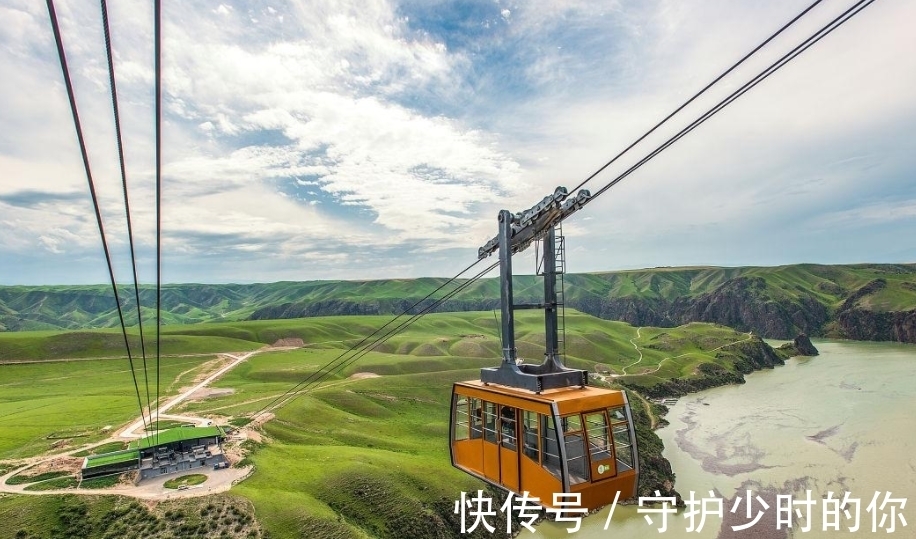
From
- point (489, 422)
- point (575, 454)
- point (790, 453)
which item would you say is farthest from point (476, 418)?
point (790, 453)

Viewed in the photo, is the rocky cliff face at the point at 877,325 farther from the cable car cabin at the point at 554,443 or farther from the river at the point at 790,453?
the cable car cabin at the point at 554,443

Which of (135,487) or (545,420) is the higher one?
(545,420)

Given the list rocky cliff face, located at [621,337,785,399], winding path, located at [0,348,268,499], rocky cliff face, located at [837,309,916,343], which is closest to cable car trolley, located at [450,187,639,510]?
Answer: winding path, located at [0,348,268,499]

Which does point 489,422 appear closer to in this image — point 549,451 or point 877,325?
point 549,451

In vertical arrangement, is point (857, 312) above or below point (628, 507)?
above

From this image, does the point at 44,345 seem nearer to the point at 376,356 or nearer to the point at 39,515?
the point at 376,356

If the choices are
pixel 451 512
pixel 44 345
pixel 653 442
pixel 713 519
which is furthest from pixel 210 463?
pixel 44 345

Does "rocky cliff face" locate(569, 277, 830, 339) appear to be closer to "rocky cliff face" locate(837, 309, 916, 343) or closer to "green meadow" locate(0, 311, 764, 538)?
"rocky cliff face" locate(837, 309, 916, 343)
